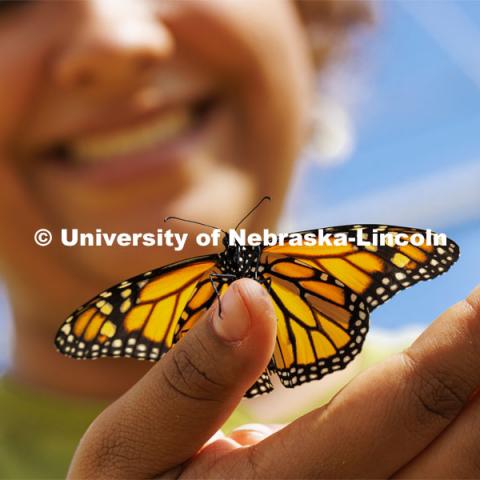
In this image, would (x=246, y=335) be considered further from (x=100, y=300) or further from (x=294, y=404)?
(x=294, y=404)

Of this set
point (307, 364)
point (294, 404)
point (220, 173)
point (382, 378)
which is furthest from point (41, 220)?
point (382, 378)

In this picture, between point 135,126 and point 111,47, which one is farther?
point 135,126

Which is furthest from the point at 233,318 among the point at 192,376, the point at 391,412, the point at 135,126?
the point at 135,126

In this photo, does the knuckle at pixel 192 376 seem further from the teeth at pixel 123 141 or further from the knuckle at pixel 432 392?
the teeth at pixel 123 141

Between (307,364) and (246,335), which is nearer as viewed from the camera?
(246,335)

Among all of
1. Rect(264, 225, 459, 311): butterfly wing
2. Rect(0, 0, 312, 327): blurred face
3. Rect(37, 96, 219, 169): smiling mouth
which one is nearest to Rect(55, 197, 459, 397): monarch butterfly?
Rect(264, 225, 459, 311): butterfly wing

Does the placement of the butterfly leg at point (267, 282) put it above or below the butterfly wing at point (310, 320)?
above

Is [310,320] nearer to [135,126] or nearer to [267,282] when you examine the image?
[267,282]

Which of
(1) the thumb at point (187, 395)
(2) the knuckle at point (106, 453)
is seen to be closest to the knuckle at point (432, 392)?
(1) the thumb at point (187, 395)
